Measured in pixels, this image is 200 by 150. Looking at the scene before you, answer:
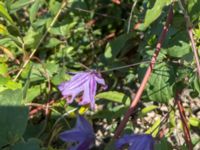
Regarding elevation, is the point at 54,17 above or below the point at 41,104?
above

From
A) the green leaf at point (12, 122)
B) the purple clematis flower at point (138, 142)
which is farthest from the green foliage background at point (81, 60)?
the purple clematis flower at point (138, 142)

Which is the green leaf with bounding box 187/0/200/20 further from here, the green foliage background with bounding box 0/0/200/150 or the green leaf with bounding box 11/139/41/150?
the green leaf with bounding box 11/139/41/150

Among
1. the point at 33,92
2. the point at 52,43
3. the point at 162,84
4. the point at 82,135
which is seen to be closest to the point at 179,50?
the point at 162,84

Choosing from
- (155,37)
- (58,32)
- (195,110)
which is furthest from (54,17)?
(195,110)

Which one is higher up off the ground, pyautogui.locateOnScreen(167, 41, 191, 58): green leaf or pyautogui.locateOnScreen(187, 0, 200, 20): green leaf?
pyautogui.locateOnScreen(187, 0, 200, 20): green leaf

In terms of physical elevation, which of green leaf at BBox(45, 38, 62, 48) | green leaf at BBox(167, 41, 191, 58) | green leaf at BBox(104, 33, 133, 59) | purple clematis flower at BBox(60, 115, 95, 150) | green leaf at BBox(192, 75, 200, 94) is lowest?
purple clematis flower at BBox(60, 115, 95, 150)

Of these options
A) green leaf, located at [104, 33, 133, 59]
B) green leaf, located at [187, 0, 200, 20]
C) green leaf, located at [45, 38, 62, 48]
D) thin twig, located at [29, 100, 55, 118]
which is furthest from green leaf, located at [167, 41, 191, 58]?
green leaf, located at [45, 38, 62, 48]

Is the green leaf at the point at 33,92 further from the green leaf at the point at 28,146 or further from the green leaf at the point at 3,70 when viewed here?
the green leaf at the point at 28,146

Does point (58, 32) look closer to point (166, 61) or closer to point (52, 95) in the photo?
point (52, 95)

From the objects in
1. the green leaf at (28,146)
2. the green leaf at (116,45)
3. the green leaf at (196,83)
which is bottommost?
the green leaf at (28,146)
